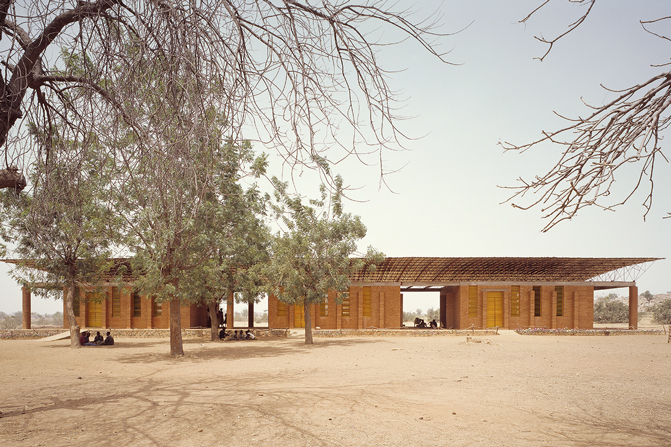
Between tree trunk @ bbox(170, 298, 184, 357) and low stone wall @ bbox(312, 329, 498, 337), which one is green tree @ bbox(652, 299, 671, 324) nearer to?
low stone wall @ bbox(312, 329, 498, 337)

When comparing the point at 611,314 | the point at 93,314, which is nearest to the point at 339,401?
the point at 93,314

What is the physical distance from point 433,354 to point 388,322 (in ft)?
43.3

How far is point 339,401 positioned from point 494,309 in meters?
25.3

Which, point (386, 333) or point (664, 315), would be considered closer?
point (386, 333)

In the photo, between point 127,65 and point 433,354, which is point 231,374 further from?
point 127,65

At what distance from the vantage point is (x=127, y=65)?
4227mm

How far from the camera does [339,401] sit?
920 centimetres

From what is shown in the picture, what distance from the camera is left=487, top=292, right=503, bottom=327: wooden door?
105 ft

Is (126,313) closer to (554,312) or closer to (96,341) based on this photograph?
(96,341)

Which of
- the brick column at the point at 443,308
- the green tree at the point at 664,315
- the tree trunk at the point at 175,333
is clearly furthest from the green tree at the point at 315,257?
the green tree at the point at 664,315

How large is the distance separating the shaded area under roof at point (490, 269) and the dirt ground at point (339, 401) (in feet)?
40.0

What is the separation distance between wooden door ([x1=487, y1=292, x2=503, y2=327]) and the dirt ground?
14.8 m

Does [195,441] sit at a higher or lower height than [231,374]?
higher

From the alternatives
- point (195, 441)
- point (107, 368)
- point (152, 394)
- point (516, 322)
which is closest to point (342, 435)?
point (195, 441)
